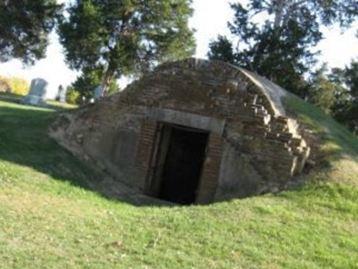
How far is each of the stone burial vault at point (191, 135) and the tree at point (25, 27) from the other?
26175mm

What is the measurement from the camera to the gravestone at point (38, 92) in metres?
27.1

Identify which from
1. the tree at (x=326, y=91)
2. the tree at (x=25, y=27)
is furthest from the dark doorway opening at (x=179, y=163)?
the tree at (x=25, y=27)

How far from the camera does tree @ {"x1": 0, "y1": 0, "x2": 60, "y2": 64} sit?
40.7 meters

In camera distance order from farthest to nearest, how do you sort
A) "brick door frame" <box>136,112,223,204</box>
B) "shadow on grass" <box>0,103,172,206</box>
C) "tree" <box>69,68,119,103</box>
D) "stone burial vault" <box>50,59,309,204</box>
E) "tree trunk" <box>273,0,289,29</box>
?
"tree" <box>69,68,119,103</box>
"tree trunk" <box>273,0,289,29</box>
"brick door frame" <box>136,112,223,204</box>
"stone burial vault" <box>50,59,309,204</box>
"shadow on grass" <box>0,103,172,206</box>

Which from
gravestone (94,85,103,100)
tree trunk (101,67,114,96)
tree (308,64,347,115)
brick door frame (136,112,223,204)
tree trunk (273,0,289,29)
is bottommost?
brick door frame (136,112,223,204)

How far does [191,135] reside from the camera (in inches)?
649

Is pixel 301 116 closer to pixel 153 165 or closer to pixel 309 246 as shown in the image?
pixel 153 165

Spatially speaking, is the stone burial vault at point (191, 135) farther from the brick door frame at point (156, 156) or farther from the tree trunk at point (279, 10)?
the tree trunk at point (279, 10)

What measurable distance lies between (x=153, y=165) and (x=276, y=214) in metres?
4.61

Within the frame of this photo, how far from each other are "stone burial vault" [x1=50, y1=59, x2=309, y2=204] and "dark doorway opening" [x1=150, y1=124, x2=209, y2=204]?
2 cm

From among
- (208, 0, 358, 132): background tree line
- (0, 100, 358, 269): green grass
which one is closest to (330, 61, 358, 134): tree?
(208, 0, 358, 132): background tree line

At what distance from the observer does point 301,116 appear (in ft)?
52.5

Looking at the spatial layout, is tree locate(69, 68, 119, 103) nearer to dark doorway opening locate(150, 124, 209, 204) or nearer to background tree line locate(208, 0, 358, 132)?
background tree line locate(208, 0, 358, 132)

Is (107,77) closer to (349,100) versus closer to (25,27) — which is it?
(25,27)
